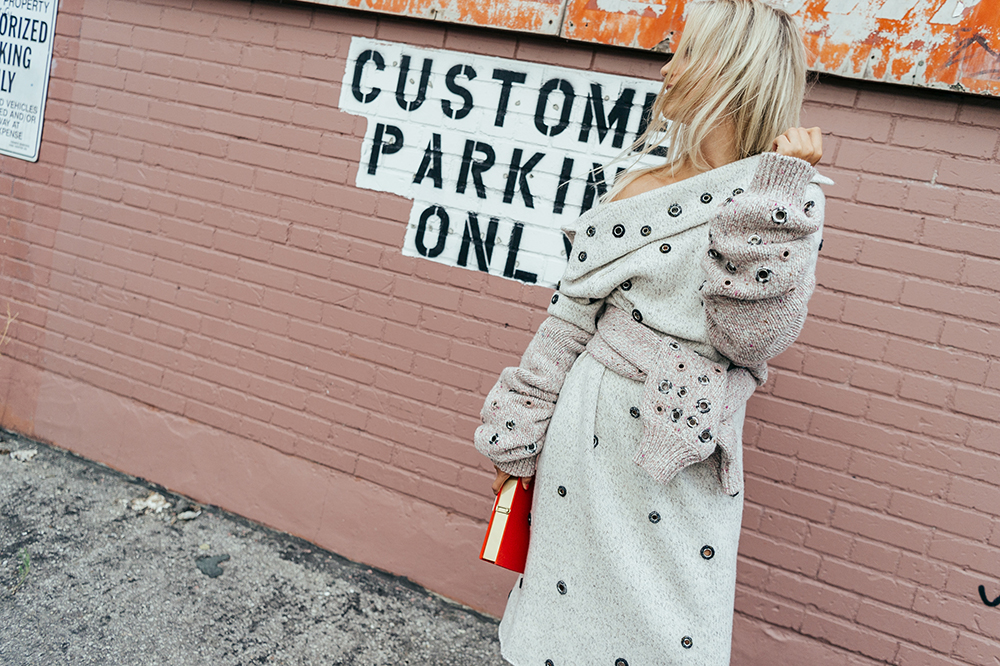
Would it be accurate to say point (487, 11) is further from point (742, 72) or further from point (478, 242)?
point (742, 72)

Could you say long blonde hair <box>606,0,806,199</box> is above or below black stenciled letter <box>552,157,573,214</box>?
above

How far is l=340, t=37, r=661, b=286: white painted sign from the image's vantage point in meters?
2.69

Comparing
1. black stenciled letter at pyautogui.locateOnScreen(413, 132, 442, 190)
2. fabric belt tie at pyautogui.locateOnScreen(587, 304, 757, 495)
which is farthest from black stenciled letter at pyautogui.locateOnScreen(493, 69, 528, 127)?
fabric belt tie at pyautogui.locateOnScreen(587, 304, 757, 495)

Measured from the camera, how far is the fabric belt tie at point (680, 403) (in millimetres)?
1383

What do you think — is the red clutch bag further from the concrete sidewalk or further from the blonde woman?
the concrete sidewalk

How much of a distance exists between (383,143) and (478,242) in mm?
577

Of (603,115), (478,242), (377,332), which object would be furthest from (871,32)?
→ (377,332)

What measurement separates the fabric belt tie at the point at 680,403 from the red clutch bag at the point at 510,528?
361 mm

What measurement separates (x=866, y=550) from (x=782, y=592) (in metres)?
0.32

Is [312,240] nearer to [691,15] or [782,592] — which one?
[691,15]

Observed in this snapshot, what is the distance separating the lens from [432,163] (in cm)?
290

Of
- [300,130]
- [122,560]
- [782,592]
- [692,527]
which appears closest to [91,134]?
[300,130]

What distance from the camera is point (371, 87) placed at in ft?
9.66

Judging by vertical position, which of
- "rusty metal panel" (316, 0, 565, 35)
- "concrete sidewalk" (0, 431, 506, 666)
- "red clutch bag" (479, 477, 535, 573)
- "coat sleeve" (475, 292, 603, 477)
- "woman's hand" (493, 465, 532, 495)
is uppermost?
"rusty metal panel" (316, 0, 565, 35)
